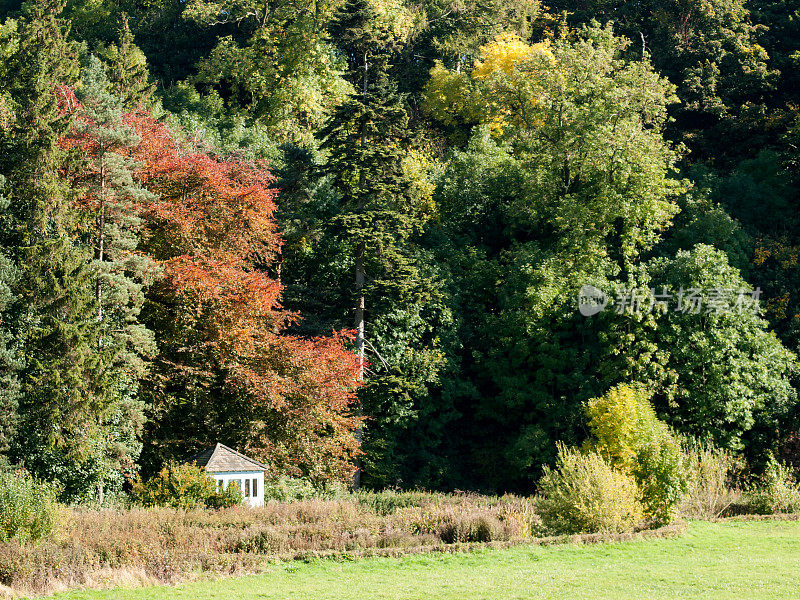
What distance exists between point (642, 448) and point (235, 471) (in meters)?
9.07

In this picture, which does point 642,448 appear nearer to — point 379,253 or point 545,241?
point 379,253

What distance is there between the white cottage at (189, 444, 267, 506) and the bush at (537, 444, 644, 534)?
6232 millimetres

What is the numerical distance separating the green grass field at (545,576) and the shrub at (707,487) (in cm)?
418

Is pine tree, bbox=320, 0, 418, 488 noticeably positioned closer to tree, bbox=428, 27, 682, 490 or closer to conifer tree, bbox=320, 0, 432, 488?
conifer tree, bbox=320, 0, 432, 488

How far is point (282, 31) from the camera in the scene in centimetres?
3800

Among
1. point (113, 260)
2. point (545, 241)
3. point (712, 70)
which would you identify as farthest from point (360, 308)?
point (712, 70)

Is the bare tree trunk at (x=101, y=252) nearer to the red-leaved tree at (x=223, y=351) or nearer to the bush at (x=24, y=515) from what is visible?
the red-leaved tree at (x=223, y=351)

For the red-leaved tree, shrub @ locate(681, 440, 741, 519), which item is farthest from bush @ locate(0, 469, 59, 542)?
shrub @ locate(681, 440, 741, 519)

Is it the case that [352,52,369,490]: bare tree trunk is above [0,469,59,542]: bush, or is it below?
above

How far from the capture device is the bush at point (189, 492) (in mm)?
18594

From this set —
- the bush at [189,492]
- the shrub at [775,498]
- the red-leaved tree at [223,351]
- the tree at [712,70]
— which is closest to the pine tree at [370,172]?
the red-leaved tree at [223,351]

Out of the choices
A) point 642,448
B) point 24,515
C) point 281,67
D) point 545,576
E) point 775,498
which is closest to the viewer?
point 545,576

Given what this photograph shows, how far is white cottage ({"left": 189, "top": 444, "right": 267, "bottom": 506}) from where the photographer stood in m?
19.1

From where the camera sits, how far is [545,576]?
538 inches
